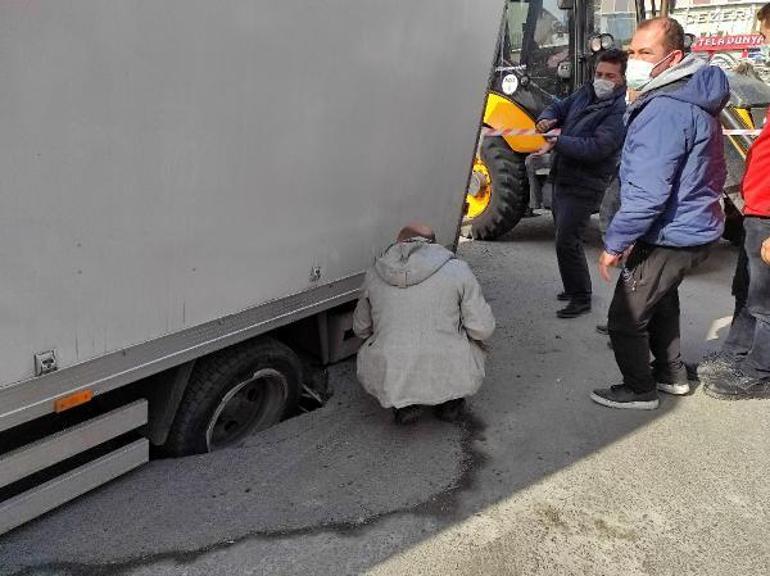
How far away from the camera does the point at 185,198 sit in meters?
2.39

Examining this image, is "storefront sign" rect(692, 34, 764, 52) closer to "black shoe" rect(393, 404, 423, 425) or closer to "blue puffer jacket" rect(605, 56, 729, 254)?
"blue puffer jacket" rect(605, 56, 729, 254)

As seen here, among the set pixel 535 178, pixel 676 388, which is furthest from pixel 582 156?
pixel 535 178

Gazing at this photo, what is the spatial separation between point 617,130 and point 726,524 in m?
2.66

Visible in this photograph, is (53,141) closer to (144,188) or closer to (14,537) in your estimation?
(144,188)

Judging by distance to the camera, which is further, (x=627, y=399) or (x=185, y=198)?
(x=627, y=399)

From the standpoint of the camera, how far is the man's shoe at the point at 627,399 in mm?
3633

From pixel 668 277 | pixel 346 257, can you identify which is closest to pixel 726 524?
pixel 668 277

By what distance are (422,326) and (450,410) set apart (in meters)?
0.56

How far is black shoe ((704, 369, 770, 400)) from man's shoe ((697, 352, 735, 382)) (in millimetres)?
38

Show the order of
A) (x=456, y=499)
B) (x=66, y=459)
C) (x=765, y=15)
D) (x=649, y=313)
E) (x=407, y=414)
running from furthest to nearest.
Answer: (x=765, y=15), (x=649, y=313), (x=407, y=414), (x=456, y=499), (x=66, y=459)

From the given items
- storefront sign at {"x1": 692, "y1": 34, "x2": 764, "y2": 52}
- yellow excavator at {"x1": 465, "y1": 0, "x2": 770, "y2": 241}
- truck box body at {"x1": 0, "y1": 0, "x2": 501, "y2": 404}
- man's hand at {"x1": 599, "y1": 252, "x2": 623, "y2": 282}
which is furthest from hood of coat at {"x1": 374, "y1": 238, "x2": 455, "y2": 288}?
storefront sign at {"x1": 692, "y1": 34, "x2": 764, "y2": 52}

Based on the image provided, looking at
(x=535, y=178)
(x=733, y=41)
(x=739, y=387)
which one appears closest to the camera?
(x=739, y=387)

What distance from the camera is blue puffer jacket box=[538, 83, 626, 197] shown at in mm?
4441

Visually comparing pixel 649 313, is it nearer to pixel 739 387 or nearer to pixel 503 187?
pixel 739 387
